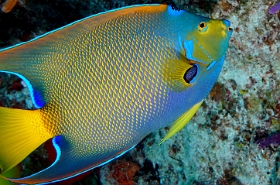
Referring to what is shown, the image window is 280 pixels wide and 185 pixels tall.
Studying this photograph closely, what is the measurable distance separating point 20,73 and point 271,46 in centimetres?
183

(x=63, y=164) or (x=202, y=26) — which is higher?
(x=202, y=26)

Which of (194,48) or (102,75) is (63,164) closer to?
(102,75)

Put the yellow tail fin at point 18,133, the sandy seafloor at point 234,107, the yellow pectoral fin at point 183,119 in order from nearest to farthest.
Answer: the yellow tail fin at point 18,133, the yellow pectoral fin at point 183,119, the sandy seafloor at point 234,107

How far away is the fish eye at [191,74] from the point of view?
4.27 ft

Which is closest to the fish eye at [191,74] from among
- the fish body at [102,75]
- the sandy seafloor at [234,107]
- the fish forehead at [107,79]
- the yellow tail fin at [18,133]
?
the fish body at [102,75]

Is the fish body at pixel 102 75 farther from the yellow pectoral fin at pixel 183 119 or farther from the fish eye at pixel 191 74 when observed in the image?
the yellow pectoral fin at pixel 183 119

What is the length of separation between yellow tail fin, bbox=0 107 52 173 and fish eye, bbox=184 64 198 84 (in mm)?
742

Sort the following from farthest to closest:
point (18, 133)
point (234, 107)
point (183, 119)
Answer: point (234, 107)
point (183, 119)
point (18, 133)

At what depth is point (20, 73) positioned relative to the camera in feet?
4.07

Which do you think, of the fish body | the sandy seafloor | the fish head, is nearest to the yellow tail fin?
the fish body

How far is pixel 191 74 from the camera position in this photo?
131 centimetres

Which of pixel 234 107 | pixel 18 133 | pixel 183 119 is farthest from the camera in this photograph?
pixel 234 107

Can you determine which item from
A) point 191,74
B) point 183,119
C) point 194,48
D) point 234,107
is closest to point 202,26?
point 194,48

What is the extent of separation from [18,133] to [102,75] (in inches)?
19.2
